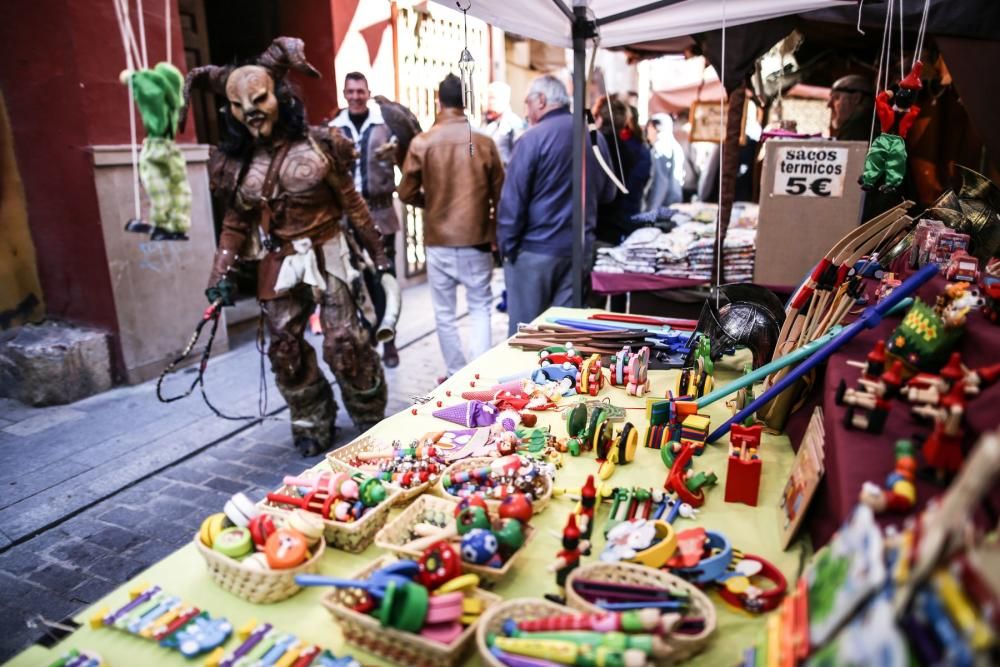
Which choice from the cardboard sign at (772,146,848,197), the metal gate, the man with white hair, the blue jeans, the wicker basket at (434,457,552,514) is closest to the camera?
the wicker basket at (434,457,552,514)

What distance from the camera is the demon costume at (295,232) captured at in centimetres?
337

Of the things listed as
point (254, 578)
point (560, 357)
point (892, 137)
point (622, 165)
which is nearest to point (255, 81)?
point (560, 357)

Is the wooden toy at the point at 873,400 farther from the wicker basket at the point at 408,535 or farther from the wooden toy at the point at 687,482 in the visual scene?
A: the wicker basket at the point at 408,535

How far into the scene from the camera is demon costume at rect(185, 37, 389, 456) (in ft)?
11.1

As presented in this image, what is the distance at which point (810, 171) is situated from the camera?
3.71 meters

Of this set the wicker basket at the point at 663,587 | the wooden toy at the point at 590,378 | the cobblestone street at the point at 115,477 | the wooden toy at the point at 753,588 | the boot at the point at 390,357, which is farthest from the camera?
the boot at the point at 390,357

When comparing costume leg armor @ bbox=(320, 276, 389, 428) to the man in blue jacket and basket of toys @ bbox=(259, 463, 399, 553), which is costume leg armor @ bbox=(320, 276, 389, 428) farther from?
basket of toys @ bbox=(259, 463, 399, 553)

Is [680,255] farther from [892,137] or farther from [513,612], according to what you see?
[513,612]

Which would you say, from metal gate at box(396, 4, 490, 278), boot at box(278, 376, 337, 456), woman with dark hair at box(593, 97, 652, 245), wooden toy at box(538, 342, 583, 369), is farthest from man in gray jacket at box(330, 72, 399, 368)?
wooden toy at box(538, 342, 583, 369)

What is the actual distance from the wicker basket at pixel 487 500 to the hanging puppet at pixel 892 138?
72.9 inches

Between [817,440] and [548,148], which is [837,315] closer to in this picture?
[817,440]

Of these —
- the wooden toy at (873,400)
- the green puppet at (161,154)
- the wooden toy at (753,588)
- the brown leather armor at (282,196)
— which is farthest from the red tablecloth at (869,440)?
the brown leather armor at (282,196)

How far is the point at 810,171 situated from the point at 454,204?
88.3 inches

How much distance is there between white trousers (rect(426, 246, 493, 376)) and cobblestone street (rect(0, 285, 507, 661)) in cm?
45
